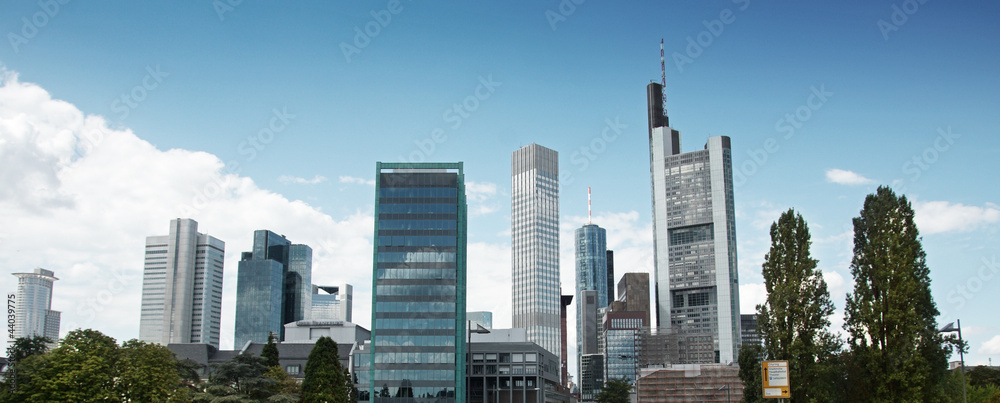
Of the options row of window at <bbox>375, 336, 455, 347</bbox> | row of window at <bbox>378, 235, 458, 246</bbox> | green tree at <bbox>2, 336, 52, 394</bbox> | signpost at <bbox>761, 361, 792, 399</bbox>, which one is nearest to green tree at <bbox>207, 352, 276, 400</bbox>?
green tree at <bbox>2, 336, 52, 394</bbox>

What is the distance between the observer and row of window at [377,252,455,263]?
14300 centimetres

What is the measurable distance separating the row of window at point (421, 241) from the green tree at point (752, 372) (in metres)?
84.9

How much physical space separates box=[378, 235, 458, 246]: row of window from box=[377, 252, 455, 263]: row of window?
61.9 inches

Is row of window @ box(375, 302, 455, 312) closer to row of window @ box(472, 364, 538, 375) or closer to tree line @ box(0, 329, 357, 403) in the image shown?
row of window @ box(472, 364, 538, 375)

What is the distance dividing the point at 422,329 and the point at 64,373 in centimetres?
8129

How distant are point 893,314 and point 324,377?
59084 millimetres

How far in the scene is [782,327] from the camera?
2217 inches

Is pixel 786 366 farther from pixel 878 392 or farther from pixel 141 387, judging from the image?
A: pixel 141 387

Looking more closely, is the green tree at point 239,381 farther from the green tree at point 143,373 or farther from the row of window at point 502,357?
the row of window at point 502,357

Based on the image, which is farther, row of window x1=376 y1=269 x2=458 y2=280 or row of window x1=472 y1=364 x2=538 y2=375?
row of window x1=472 y1=364 x2=538 y2=375

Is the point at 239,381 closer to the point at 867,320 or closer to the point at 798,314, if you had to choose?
the point at 798,314

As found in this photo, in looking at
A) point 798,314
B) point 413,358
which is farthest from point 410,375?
point 798,314

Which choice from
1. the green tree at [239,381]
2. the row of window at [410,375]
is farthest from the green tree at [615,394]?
the green tree at [239,381]

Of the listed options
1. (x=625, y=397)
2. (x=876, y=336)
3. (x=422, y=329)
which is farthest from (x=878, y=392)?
(x=625, y=397)
